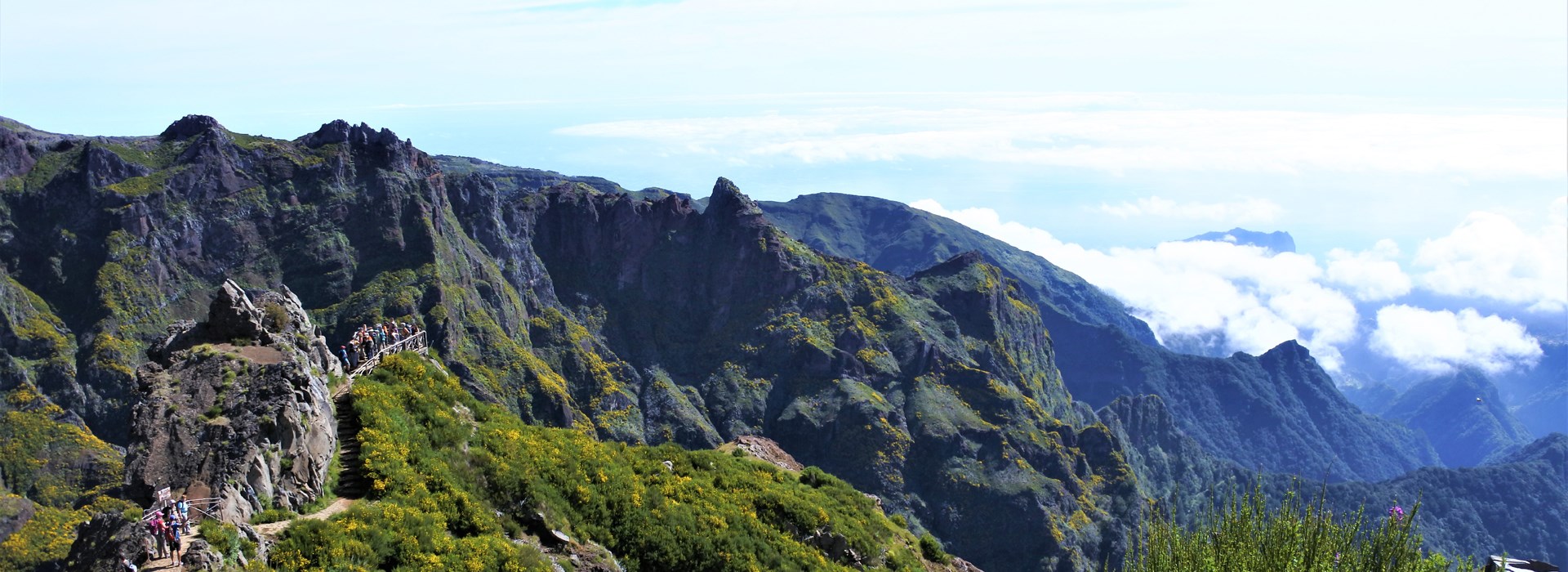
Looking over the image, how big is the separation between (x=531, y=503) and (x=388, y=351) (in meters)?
16.7

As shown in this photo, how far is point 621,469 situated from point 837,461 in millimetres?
134443

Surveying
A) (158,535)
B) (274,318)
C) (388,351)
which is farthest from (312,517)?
(388,351)

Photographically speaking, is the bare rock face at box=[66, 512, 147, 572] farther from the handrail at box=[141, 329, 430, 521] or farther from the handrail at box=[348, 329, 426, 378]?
the handrail at box=[348, 329, 426, 378]

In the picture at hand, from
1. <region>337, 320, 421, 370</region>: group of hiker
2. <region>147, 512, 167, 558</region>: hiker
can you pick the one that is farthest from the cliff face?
<region>147, 512, 167, 558</region>: hiker

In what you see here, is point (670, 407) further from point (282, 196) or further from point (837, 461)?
point (282, 196)

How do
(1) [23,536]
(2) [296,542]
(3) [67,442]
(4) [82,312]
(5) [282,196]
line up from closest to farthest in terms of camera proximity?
(2) [296,542] → (1) [23,536] → (3) [67,442] → (4) [82,312] → (5) [282,196]

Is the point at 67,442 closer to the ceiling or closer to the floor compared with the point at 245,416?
closer to the floor

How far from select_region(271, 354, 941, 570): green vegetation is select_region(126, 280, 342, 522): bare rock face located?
8.08ft

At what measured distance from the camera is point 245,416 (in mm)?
40375

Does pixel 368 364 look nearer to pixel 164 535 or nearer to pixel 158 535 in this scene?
pixel 158 535

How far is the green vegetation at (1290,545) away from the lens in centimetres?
3700

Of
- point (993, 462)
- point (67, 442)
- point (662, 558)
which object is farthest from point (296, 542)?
point (993, 462)

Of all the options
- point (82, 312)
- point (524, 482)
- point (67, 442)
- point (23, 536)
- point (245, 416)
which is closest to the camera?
point (245, 416)

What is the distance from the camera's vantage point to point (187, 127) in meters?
188
